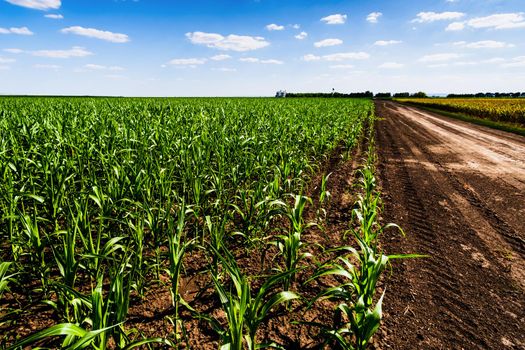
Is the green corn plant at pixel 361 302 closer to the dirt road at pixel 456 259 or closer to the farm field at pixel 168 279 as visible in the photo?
the farm field at pixel 168 279

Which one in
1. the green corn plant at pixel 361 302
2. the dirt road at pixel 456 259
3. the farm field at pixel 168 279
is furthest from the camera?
the dirt road at pixel 456 259

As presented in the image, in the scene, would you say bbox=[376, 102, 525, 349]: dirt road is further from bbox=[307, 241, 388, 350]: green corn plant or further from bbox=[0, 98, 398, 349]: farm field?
bbox=[307, 241, 388, 350]: green corn plant

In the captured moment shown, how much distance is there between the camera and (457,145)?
1320 cm

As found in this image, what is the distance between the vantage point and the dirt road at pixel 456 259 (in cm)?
275

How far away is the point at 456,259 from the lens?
3.98 m

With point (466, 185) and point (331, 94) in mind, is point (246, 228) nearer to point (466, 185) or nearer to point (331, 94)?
point (466, 185)

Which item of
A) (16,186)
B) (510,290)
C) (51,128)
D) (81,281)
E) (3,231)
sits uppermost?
(51,128)

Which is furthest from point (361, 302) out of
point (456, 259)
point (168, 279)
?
point (456, 259)

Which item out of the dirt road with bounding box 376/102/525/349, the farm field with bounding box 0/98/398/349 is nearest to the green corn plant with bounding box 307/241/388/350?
the farm field with bounding box 0/98/398/349

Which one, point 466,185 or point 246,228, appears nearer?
point 246,228

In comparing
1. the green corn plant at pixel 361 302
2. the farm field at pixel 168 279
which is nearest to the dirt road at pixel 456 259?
the farm field at pixel 168 279

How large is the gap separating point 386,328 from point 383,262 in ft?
3.14

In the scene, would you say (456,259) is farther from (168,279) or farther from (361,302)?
(168,279)

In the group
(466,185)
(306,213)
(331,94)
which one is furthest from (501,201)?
(331,94)
